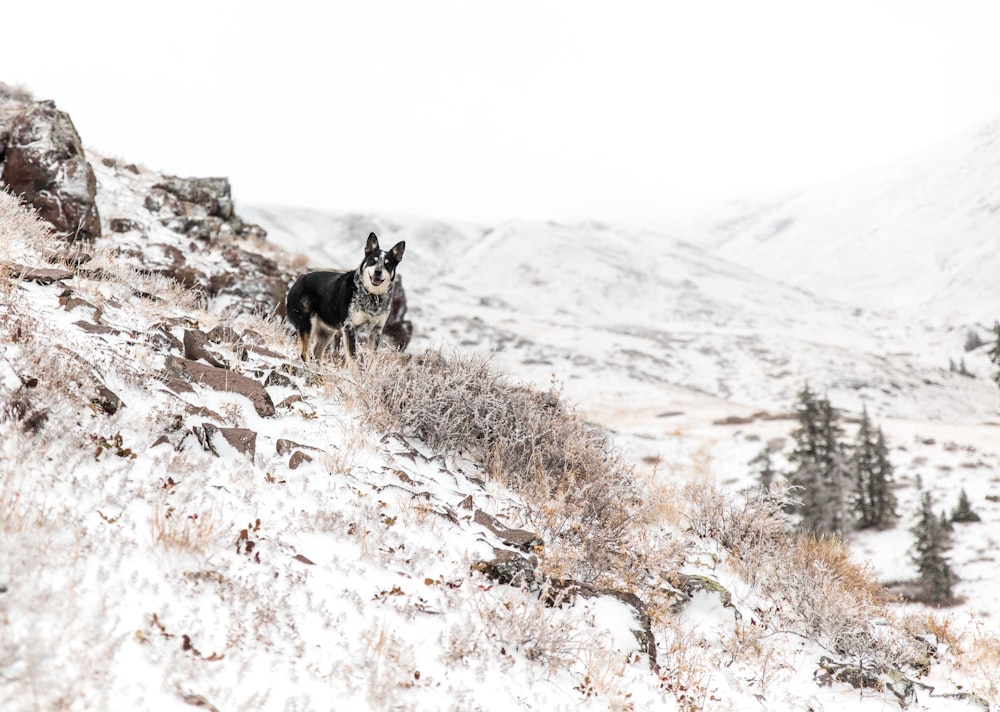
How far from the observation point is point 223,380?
18.0ft

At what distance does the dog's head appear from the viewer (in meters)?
7.82

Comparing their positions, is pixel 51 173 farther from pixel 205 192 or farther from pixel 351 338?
pixel 351 338

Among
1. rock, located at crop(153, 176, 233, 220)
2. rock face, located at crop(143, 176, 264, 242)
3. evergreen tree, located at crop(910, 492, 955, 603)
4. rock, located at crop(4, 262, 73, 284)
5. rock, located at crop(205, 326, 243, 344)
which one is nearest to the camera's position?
rock, located at crop(4, 262, 73, 284)

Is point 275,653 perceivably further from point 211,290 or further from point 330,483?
point 211,290

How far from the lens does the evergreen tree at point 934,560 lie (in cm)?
2103

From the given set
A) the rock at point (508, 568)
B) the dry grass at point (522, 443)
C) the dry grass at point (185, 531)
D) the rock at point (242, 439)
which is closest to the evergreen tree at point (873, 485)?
the dry grass at point (522, 443)

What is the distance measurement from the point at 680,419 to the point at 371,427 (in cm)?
3542

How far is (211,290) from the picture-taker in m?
12.5

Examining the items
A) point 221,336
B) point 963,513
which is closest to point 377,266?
point 221,336

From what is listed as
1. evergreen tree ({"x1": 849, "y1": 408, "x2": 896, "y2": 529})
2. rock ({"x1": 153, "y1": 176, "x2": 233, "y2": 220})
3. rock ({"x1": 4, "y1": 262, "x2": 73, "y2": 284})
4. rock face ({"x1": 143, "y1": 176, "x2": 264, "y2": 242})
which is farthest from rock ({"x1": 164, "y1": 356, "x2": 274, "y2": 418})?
evergreen tree ({"x1": 849, "y1": 408, "x2": 896, "y2": 529})

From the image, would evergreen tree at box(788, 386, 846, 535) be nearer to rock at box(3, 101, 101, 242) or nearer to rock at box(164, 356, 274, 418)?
rock at box(164, 356, 274, 418)

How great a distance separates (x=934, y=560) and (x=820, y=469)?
700 centimetres

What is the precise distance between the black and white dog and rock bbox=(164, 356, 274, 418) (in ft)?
6.71

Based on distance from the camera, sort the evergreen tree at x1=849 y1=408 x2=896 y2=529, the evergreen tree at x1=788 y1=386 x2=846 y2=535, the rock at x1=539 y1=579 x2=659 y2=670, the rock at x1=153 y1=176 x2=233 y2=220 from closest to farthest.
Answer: the rock at x1=539 y1=579 x2=659 y2=670
the rock at x1=153 y1=176 x2=233 y2=220
the evergreen tree at x1=788 y1=386 x2=846 y2=535
the evergreen tree at x1=849 y1=408 x2=896 y2=529
